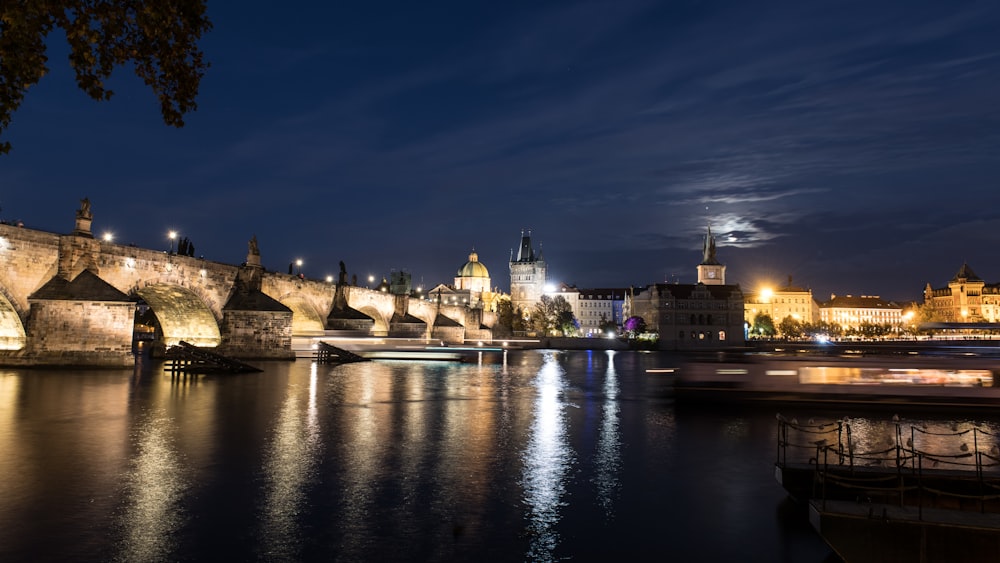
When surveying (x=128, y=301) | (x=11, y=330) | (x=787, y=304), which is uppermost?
(x=787, y=304)

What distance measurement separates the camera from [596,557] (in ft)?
27.2

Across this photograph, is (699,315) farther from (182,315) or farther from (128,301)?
(128,301)

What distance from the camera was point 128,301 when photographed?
107ft

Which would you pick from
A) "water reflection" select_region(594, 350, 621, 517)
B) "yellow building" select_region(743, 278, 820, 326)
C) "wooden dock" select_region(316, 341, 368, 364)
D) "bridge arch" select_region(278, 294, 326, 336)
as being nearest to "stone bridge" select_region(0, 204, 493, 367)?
"bridge arch" select_region(278, 294, 326, 336)

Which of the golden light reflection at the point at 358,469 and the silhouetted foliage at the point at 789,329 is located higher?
the silhouetted foliage at the point at 789,329

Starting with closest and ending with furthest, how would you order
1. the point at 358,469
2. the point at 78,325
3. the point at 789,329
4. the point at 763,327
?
the point at 358,469, the point at 78,325, the point at 763,327, the point at 789,329

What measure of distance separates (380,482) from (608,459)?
5.46 metres

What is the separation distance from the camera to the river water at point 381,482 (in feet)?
28.2

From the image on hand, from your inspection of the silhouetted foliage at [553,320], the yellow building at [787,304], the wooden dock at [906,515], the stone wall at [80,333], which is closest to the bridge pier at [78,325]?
the stone wall at [80,333]

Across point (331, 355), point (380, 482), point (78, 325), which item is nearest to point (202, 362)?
point (78, 325)

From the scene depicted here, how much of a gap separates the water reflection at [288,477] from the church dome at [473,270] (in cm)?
16598

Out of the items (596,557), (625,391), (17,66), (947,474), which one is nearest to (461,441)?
(596,557)

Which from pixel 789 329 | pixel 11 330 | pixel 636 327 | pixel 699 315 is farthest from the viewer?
pixel 789 329

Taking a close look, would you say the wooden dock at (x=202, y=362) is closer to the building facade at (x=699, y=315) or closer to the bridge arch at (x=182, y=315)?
the bridge arch at (x=182, y=315)
